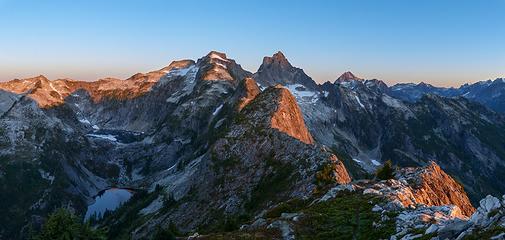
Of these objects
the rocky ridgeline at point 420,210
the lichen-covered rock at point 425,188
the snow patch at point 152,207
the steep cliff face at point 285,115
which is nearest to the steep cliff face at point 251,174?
the steep cliff face at point 285,115

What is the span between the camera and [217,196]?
120688 millimetres

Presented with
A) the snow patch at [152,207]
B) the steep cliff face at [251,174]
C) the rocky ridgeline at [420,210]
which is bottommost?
the snow patch at [152,207]

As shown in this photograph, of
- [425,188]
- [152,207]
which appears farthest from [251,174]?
[152,207]

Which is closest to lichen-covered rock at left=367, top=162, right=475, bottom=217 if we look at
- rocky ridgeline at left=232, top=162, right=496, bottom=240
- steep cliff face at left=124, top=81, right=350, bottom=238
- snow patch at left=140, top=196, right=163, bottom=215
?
rocky ridgeline at left=232, top=162, right=496, bottom=240

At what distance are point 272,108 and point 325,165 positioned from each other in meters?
73.2

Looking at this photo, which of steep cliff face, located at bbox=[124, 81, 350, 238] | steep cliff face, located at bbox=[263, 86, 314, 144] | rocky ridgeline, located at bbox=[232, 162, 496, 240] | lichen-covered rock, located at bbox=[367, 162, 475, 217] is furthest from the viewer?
steep cliff face, located at bbox=[263, 86, 314, 144]

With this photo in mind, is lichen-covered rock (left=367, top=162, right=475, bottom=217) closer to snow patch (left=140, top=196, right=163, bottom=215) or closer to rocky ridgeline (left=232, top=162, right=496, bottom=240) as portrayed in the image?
rocky ridgeline (left=232, top=162, right=496, bottom=240)

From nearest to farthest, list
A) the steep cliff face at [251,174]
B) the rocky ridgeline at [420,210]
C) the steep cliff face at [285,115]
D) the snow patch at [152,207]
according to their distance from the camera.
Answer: the rocky ridgeline at [420,210], the steep cliff face at [251,174], the steep cliff face at [285,115], the snow patch at [152,207]

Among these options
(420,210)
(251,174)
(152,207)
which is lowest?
(152,207)

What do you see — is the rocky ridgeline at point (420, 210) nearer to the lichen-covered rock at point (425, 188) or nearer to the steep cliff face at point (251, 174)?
the lichen-covered rock at point (425, 188)

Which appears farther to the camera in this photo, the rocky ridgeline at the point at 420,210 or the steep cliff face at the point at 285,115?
the steep cliff face at the point at 285,115

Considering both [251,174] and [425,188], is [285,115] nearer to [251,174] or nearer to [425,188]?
[251,174]

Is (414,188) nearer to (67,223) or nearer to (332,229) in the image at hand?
(332,229)

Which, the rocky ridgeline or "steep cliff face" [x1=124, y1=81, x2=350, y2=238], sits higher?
the rocky ridgeline
